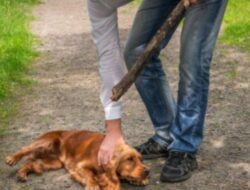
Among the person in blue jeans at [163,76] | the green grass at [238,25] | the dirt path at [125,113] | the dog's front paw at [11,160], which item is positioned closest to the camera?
the person in blue jeans at [163,76]

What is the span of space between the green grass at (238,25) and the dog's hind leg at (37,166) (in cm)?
496

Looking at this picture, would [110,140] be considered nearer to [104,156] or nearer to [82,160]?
[104,156]

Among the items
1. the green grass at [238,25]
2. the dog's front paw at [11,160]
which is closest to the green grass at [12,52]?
the dog's front paw at [11,160]

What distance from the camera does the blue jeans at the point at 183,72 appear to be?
14.9 ft

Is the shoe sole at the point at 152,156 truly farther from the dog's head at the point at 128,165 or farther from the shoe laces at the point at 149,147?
the dog's head at the point at 128,165

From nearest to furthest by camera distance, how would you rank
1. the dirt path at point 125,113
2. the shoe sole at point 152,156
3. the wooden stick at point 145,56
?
the wooden stick at point 145,56
the dirt path at point 125,113
the shoe sole at point 152,156

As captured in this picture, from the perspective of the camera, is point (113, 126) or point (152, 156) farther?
point (152, 156)

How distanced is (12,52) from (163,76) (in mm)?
4515

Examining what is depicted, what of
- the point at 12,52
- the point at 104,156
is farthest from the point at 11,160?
the point at 12,52

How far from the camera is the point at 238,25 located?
35.2 feet

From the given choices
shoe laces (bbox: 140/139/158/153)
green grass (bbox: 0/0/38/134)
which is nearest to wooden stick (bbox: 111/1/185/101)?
shoe laces (bbox: 140/139/158/153)

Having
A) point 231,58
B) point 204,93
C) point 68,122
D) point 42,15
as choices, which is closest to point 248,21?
point 231,58

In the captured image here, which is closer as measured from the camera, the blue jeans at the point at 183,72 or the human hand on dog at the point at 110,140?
the human hand on dog at the point at 110,140

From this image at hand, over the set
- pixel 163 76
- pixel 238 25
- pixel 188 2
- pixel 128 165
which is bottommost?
pixel 238 25
